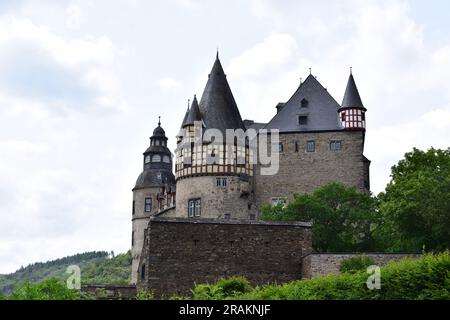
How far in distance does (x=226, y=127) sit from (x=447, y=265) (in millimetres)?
45348

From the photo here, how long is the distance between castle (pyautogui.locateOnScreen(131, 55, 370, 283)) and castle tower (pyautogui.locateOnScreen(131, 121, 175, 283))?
47.2ft

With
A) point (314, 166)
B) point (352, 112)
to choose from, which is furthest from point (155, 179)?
point (352, 112)

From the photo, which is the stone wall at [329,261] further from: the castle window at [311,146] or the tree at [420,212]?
the castle window at [311,146]

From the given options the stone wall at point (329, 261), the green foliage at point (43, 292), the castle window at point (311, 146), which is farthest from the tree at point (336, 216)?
the green foliage at point (43, 292)

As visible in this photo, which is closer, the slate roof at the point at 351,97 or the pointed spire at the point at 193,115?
the pointed spire at the point at 193,115

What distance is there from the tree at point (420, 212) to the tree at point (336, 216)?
3.41m

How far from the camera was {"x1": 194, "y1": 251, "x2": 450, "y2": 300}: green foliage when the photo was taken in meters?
25.2

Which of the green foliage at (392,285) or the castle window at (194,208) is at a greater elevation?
the castle window at (194,208)

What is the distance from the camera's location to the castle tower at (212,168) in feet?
223

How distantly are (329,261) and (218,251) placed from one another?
16.9 ft
